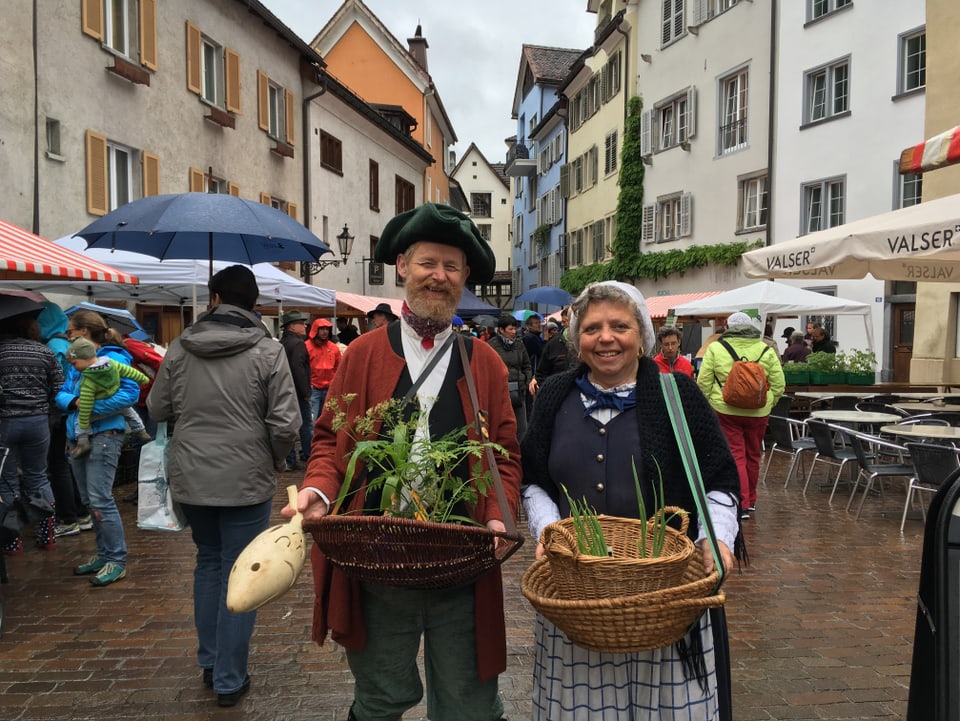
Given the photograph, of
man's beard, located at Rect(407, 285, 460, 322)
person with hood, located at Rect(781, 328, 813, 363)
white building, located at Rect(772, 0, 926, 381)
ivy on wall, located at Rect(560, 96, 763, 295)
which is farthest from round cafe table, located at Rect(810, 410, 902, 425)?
ivy on wall, located at Rect(560, 96, 763, 295)

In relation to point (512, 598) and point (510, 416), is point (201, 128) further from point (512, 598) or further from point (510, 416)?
point (510, 416)

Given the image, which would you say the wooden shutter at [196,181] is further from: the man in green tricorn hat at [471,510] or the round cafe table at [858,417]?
the man in green tricorn hat at [471,510]

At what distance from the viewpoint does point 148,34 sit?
13172 mm

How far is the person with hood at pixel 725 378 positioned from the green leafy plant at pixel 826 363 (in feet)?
21.3

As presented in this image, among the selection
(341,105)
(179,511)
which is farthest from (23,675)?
(341,105)

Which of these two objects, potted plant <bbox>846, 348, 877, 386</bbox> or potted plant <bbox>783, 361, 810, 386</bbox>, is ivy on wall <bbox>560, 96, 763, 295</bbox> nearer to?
potted plant <bbox>846, 348, 877, 386</bbox>

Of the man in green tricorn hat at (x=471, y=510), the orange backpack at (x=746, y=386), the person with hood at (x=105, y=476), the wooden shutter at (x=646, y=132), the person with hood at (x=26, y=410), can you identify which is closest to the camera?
the man in green tricorn hat at (x=471, y=510)

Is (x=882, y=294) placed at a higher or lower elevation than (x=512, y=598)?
higher

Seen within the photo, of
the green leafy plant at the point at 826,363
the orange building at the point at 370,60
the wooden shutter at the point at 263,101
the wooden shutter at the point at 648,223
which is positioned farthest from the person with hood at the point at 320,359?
the orange building at the point at 370,60

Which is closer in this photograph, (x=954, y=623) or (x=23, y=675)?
(x=954, y=623)

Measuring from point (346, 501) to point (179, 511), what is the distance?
169 cm

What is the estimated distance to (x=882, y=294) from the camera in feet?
54.5

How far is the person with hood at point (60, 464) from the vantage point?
6.81 meters

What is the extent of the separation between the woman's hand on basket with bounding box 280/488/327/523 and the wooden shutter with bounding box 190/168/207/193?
1378 cm
